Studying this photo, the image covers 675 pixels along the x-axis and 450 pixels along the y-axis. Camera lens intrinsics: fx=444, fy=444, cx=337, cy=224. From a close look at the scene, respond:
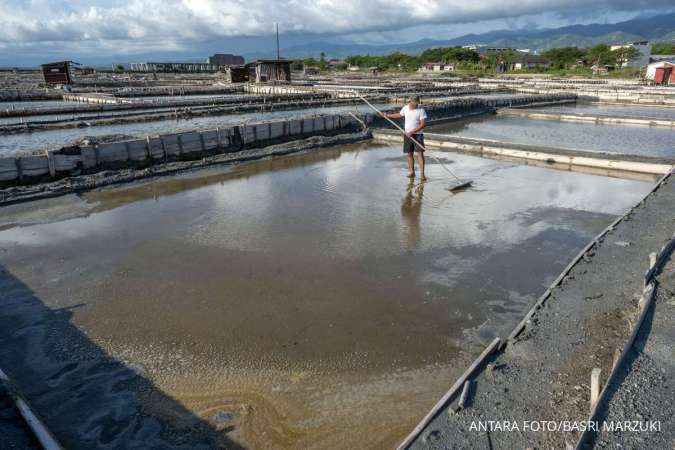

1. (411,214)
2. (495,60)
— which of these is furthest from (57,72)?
(495,60)

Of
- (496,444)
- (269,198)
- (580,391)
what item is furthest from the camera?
(269,198)

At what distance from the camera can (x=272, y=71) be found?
118 feet

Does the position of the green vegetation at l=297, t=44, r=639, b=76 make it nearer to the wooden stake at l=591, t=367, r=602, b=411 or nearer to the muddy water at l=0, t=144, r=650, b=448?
the muddy water at l=0, t=144, r=650, b=448

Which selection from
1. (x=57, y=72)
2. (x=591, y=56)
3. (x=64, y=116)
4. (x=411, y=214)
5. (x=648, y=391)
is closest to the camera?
(x=648, y=391)

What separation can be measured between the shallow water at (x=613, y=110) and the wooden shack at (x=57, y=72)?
30.1 meters

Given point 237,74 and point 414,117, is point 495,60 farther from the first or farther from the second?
point 414,117

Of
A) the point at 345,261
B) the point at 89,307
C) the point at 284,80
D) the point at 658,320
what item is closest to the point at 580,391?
the point at 658,320

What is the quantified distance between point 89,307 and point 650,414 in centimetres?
470

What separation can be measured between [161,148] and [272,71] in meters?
27.6

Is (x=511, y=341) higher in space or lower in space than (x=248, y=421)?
higher

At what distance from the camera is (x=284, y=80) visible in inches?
1419

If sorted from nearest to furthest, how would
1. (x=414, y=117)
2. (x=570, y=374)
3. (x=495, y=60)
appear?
(x=570, y=374) → (x=414, y=117) → (x=495, y=60)

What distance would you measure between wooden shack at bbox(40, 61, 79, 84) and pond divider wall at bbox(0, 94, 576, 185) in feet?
83.8

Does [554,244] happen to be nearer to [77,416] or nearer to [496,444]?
[496,444]
